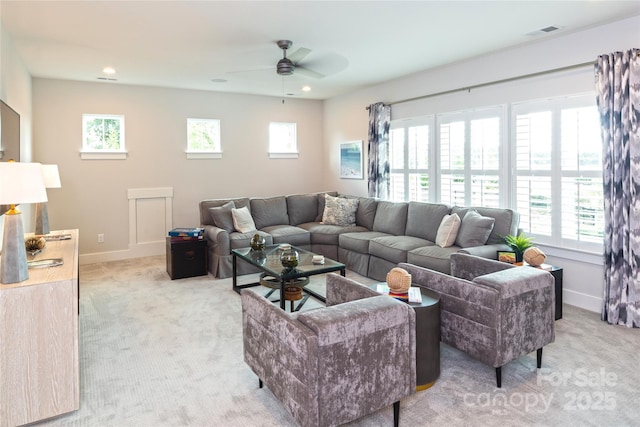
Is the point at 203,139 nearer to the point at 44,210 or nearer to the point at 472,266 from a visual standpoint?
the point at 44,210

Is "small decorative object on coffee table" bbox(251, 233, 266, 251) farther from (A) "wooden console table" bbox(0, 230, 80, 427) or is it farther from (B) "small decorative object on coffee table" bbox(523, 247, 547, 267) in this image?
(B) "small decorative object on coffee table" bbox(523, 247, 547, 267)

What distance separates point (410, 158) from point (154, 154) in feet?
12.9

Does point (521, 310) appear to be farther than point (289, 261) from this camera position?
No

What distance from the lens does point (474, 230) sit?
14.4ft

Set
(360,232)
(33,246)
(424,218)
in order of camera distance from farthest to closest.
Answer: (360,232)
(424,218)
(33,246)

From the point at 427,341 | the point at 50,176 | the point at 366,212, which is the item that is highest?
the point at 50,176

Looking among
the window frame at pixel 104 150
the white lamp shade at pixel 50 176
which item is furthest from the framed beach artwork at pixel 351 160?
the white lamp shade at pixel 50 176

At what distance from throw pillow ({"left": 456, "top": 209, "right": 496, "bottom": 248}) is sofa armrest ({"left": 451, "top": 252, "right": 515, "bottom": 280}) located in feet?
3.39

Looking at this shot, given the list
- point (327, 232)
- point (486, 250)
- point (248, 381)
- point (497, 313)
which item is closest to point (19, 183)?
point (248, 381)

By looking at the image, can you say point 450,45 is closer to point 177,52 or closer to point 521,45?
point 521,45

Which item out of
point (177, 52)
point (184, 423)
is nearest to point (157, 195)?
point (177, 52)

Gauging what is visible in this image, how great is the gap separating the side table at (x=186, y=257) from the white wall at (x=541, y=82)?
3.38 metres

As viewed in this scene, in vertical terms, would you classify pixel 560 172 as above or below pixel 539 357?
above

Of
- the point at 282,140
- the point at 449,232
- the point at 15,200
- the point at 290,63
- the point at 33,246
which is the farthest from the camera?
the point at 282,140
